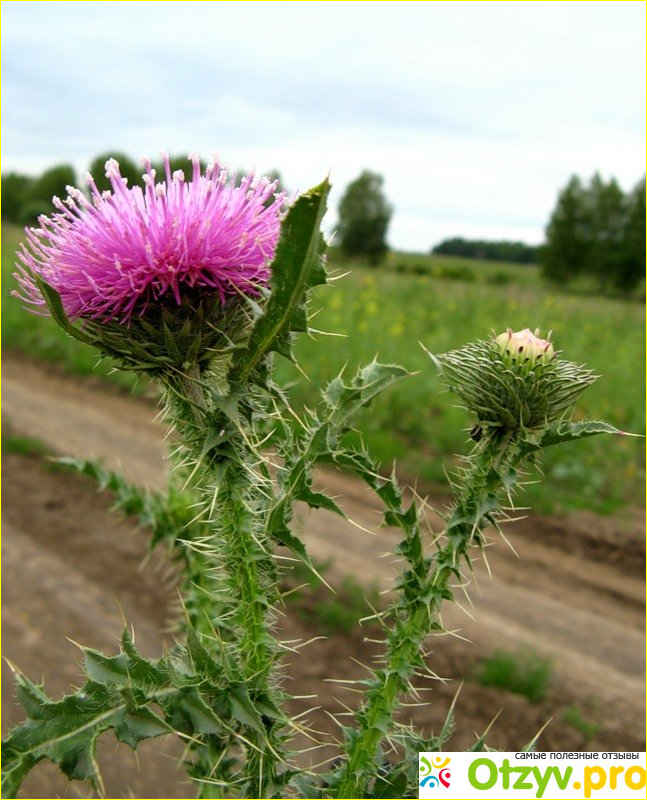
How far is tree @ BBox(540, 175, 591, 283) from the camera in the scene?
33188mm

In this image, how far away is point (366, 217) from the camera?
51469 mm

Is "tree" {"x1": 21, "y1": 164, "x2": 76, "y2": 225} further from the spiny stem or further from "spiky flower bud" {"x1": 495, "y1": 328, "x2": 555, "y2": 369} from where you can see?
the spiny stem

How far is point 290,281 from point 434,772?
1221 mm

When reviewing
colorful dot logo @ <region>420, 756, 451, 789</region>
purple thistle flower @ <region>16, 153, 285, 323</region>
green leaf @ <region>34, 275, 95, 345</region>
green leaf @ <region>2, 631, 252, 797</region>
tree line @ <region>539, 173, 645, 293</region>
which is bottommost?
colorful dot logo @ <region>420, 756, 451, 789</region>

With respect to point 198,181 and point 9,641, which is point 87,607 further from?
point 198,181

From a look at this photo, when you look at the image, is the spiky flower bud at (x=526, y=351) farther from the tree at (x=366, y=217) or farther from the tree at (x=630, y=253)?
the tree at (x=366, y=217)

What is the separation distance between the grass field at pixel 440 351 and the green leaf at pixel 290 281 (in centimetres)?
290

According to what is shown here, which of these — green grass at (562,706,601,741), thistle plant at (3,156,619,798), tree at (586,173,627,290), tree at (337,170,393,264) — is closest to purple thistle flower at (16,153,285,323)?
thistle plant at (3,156,619,798)

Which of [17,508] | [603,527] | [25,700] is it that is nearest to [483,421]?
[25,700]

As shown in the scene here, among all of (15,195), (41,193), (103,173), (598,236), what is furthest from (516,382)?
(15,195)

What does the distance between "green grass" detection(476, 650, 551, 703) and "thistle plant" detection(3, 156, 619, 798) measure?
4.21 metres

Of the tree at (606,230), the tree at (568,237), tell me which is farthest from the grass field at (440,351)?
the tree at (568,237)

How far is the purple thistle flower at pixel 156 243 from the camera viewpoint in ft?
5.66

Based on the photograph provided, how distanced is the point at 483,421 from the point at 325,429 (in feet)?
1.39
